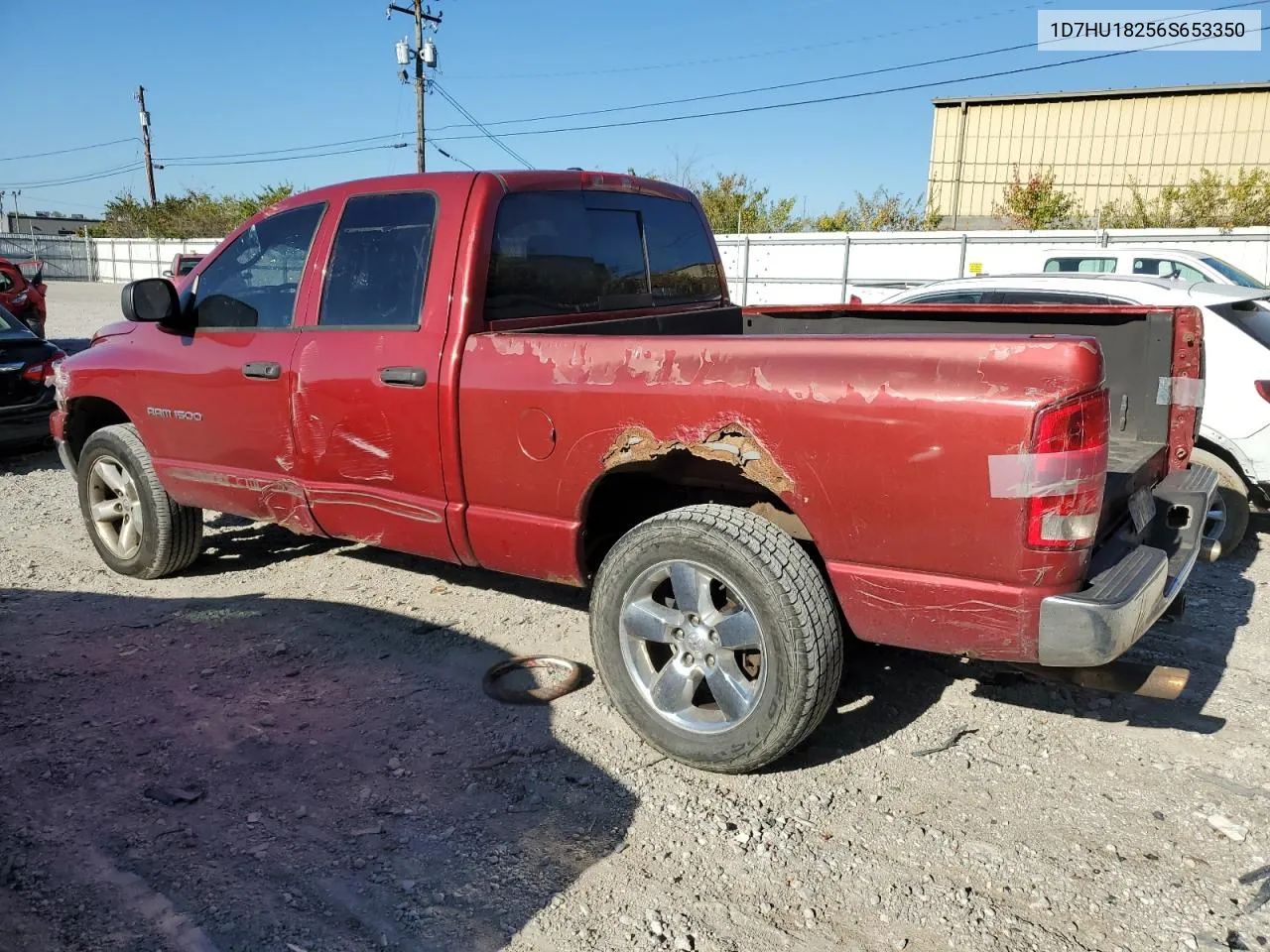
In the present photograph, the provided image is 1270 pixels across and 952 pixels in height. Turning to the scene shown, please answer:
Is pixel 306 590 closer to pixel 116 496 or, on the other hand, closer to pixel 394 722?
pixel 116 496

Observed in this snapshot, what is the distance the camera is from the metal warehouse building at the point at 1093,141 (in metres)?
29.5

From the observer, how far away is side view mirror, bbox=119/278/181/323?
442 centimetres

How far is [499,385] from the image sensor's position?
137 inches

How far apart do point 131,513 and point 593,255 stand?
119 inches

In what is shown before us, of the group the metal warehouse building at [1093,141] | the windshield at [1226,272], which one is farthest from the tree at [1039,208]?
the windshield at [1226,272]

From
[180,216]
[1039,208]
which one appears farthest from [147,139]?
[1039,208]

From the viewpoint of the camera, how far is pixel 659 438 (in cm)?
311

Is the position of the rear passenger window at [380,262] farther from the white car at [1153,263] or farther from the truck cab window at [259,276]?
the white car at [1153,263]

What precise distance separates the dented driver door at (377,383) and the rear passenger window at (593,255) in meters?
0.28

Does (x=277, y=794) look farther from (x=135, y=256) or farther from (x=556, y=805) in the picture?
(x=135, y=256)

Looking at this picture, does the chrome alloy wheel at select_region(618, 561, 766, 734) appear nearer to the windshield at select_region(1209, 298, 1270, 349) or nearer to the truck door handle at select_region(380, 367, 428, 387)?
the truck door handle at select_region(380, 367, 428, 387)

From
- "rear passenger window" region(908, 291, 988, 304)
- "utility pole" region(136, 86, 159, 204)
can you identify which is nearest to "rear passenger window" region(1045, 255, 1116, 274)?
"rear passenger window" region(908, 291, 988, 304)

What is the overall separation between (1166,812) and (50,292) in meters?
40.3

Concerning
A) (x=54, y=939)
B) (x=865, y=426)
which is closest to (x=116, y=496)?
(x=54, y=939)
